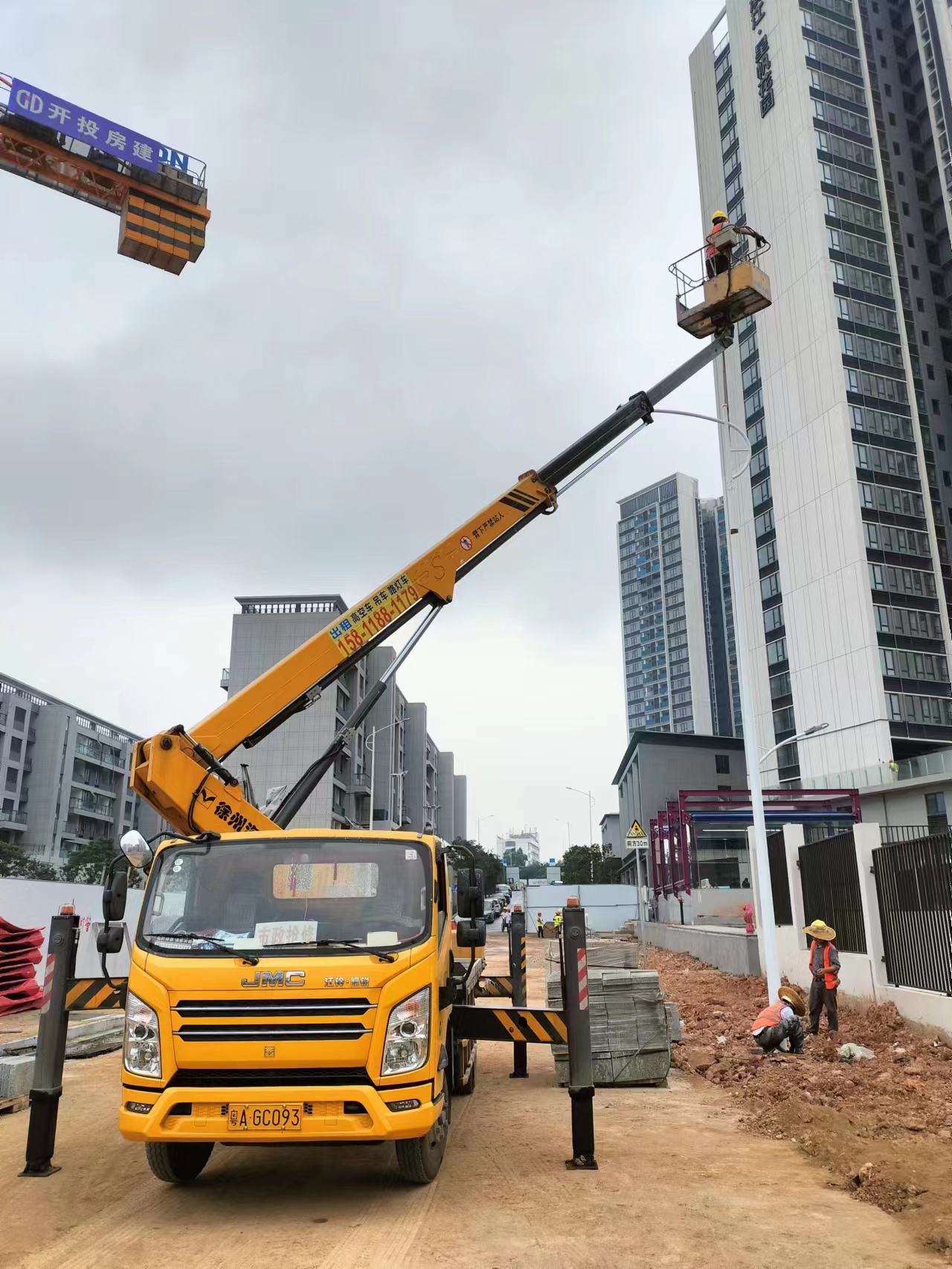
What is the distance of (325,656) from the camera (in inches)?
403

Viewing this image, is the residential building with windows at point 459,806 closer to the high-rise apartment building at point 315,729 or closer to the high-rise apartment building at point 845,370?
the high-rise apartment building at point 315,729

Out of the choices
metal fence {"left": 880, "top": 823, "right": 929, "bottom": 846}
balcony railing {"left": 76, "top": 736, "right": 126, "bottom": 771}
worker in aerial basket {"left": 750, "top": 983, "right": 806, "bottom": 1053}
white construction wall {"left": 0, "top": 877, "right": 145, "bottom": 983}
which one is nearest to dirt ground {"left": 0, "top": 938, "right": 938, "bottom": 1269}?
worker in aerial basket {"left": 750, "top": 983, "right": 806, "bottom": 1053}

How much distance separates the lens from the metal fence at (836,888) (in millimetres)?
13453

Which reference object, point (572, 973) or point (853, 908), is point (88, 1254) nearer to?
point (572, 973)

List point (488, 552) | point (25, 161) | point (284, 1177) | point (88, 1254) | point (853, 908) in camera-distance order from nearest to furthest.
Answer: point (88, 1254)
point (284, 1177)
point (488, 552)
point (853, 908)
point (25, 161)

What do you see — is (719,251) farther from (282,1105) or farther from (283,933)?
(282,1105)

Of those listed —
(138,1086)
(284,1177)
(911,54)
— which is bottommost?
(284,1177)

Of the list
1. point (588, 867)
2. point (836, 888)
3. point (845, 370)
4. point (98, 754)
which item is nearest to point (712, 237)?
point (836, 888)

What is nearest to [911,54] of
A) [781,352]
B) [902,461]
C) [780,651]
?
[781,352]

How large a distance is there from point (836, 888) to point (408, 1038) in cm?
1062

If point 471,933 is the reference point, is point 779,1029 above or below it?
below

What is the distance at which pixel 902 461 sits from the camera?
56562mm

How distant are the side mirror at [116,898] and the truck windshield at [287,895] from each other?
20 centimetres

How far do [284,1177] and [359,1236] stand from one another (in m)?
1.50
